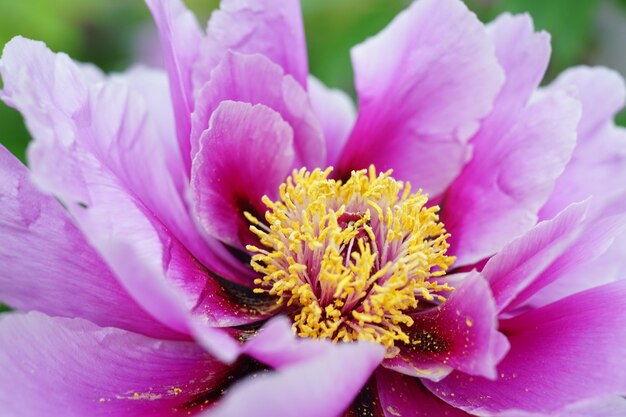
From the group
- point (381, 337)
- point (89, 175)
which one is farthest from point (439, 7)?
point (89, 175)

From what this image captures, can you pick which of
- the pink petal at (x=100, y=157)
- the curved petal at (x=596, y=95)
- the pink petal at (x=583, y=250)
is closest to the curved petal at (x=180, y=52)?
the pink petal at (x=100, y=157)

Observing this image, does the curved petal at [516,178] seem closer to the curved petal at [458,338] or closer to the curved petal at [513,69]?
the curved petal at [513,69]

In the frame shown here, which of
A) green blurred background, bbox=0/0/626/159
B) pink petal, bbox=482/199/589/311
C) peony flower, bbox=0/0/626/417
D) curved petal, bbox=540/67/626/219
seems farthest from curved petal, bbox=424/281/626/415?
green blurred background, bbox=0/0/626/159

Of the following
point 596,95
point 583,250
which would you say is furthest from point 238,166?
point 596,95

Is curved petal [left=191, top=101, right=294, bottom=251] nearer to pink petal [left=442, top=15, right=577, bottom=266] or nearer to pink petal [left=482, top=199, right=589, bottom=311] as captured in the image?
pink petal [left=442, top=15, right=577, bottom=266]

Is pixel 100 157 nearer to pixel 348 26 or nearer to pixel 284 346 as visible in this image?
pixel 284 346
